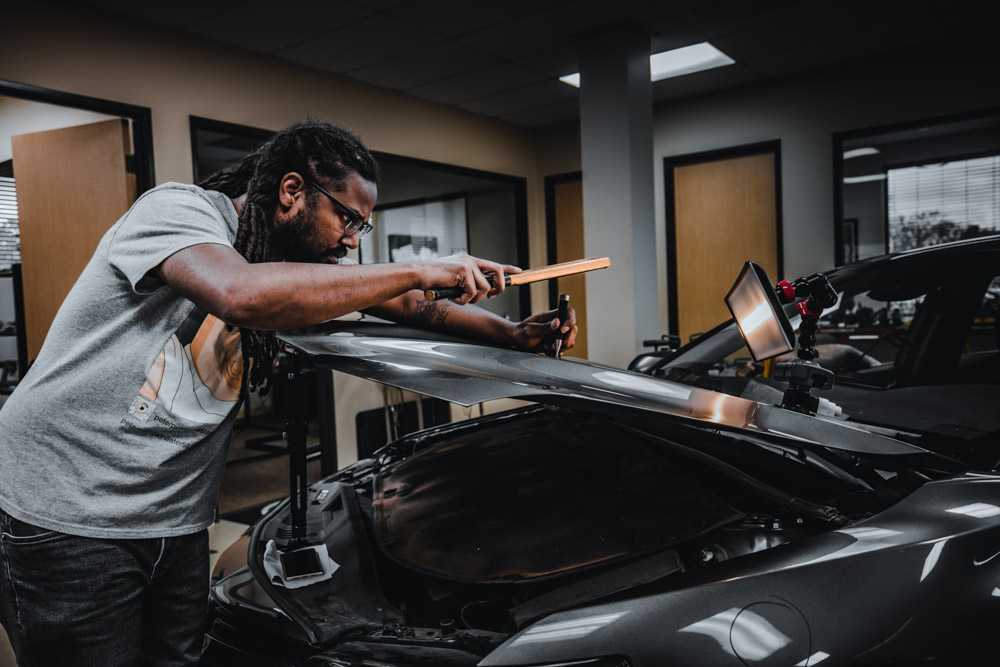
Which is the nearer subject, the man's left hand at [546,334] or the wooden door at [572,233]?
the man's left hand at [546,334]

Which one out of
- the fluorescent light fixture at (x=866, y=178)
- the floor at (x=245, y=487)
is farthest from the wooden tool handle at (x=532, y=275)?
the fluorescent light fixture at (x=866, y=178)

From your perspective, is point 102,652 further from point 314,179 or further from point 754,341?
point 754,341

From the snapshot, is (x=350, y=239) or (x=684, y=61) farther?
(x=684, y=61)

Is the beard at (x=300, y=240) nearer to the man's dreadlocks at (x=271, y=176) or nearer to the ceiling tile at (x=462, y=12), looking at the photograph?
the man's dreadlocks at (x=271, y=176)

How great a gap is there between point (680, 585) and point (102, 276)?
0.90 meters

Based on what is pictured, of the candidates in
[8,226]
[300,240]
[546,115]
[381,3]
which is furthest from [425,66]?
[300,240]

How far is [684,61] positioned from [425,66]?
189 centimetres

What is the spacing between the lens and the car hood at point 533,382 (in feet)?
2.82

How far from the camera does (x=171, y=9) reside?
10.8 ft

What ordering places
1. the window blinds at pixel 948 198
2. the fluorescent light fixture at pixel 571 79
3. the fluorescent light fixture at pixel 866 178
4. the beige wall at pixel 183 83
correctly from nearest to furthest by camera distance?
the beige wall at pixel 183 83
the fluorescent light fixture at pixel 571 79
the window blinds at pixel 948 198
the fluorescent light fixture at pixel 866 178

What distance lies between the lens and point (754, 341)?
1117mm

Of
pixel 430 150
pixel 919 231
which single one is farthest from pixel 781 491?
pixel 919 231

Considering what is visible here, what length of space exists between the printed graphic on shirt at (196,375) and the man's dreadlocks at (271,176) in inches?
0.9

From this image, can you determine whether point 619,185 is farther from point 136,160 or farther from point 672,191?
point 136,160
